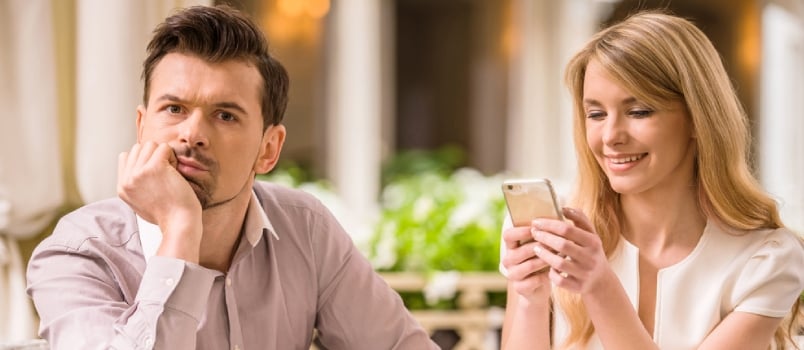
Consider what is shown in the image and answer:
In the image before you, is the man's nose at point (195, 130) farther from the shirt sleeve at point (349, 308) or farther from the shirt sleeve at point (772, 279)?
the shirt sleeve at point (772, 279)

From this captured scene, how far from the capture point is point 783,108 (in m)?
6.57

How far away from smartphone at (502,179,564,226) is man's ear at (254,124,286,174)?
49 cm

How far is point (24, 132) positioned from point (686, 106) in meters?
1.86

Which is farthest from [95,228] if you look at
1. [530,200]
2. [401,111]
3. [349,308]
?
[401,111]

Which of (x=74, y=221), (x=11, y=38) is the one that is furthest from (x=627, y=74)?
(x=11, y=38)

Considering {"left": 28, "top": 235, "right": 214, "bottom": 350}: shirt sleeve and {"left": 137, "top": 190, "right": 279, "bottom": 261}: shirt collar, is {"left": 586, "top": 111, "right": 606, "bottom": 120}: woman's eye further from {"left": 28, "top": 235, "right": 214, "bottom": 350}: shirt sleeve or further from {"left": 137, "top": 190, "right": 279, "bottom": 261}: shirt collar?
{"left": 28, "top": 235, "right": 214, "bottom": 350}: shirt sleeve

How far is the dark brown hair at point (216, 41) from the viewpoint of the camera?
67.3 inches

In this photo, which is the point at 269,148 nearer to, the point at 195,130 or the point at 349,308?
the point at 195,130

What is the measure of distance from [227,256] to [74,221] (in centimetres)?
30

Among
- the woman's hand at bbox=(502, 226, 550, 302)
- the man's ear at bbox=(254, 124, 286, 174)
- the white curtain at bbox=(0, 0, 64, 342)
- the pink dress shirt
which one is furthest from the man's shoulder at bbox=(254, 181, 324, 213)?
the white curtain at bbox=(0, 0, 64, 342)

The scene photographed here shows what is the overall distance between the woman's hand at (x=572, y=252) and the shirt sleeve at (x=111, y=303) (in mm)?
606

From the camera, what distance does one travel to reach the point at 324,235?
1.98m

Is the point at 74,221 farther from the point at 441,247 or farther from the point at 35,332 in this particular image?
the point at 441,247

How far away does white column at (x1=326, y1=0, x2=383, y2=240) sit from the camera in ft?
22.1
